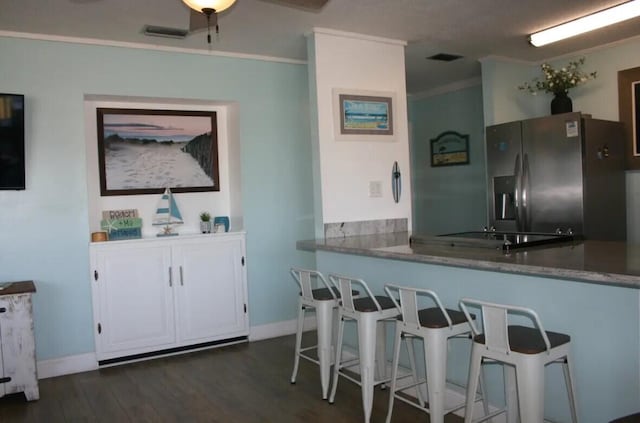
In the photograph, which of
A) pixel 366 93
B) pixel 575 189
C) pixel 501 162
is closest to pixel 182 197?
pixel 366 93

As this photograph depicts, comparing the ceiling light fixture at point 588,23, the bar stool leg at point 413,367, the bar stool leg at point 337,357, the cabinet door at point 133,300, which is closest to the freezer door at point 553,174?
the ceiling light fixture at point 588,23

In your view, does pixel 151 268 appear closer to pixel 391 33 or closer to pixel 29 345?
pixel 29 345

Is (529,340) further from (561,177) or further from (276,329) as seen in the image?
(276,329)

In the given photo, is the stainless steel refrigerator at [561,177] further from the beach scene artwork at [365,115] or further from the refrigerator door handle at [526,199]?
the beach scene artwork at [365,115]

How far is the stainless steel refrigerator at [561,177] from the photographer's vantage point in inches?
159

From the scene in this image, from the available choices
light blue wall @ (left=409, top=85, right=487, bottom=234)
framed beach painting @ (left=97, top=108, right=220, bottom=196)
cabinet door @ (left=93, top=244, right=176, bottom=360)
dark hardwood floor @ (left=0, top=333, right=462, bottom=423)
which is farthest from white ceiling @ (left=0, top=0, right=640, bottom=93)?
dark hardwood floor @ (left=0, top=333, right=462, bottom=423)

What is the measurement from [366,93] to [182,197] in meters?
1.83

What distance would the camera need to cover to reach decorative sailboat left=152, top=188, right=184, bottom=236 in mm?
4426

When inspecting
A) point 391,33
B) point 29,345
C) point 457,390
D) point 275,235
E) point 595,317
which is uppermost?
point 391,33

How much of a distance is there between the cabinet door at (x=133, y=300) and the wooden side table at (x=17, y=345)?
24.1 inches

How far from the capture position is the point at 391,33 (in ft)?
13.3

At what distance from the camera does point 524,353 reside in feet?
6.72

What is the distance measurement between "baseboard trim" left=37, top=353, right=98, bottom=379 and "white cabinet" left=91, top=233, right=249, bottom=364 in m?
0.07

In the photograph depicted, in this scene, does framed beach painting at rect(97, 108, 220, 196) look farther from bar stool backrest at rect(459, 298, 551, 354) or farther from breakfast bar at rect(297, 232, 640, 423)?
bar stool backrest at rect(459, 298, 551, 354)
